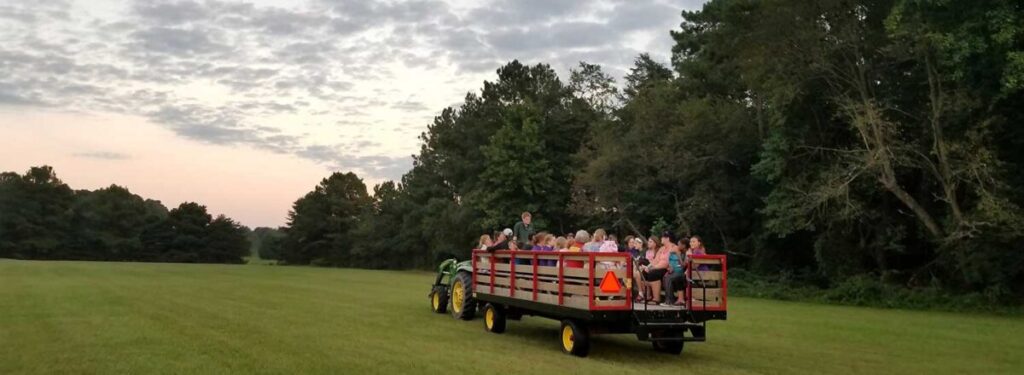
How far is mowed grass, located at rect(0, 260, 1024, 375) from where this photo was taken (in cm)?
1023

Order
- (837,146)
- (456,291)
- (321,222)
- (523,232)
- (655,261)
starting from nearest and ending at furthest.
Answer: (655,261), (523,232), (456,291), (837,146), (321,222)

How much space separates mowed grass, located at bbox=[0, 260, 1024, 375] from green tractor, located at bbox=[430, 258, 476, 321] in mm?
381

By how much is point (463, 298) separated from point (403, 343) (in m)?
3.97

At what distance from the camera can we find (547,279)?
12.5m

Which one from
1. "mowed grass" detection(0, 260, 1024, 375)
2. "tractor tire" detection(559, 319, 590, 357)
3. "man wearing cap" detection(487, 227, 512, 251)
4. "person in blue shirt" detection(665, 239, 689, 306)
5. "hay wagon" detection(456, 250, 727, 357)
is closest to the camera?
"mowed grass" detection(0, 260, 1024, 375)


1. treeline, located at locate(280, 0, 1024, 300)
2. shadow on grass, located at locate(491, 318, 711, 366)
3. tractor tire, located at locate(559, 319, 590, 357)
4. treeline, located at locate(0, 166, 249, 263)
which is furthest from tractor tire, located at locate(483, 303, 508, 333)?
treeline, located at locate(0, 166, 249, 263)

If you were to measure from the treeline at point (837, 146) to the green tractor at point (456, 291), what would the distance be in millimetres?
14429

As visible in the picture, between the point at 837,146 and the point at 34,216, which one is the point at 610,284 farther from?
the point at 34,216

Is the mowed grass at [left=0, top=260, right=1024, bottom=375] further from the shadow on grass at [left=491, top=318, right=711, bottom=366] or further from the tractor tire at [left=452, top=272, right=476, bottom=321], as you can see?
the tractor tire at [left=452, top=272, right=476, bottom=321]

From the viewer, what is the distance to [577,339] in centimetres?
1159

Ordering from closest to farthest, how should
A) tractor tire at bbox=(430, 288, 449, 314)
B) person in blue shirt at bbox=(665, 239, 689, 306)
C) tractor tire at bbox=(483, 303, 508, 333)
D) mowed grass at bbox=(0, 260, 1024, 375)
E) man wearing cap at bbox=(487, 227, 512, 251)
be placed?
mowed grass at bbox=(0, 260, 1024, 375), person in blue shirt at bbox=(665, 239, 689, 306), tractor tire at bbox=(483, 303, 508, 333), man wearing cap at bbox=(487, 227, 512, 251), tractor tire at bbox=(430, 288, 449, 314)

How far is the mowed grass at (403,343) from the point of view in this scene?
10227 mm

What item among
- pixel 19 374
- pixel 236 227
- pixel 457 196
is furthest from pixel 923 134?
pixel 236 227

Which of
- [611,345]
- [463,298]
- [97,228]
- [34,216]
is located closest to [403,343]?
[611,345]
